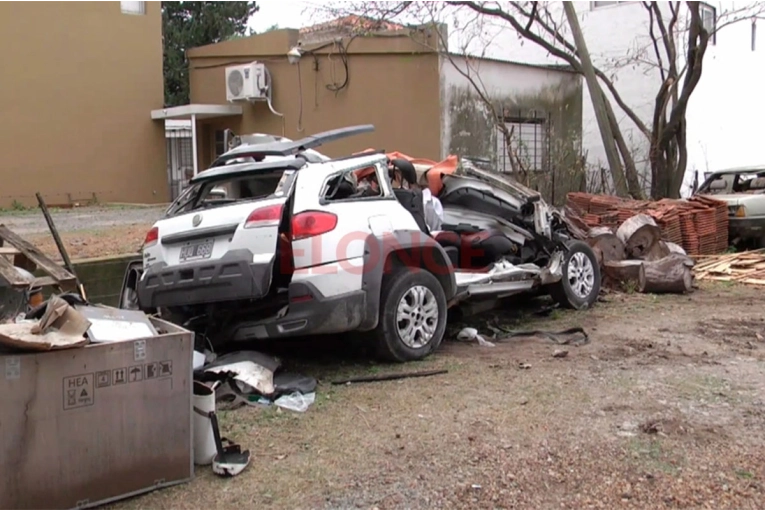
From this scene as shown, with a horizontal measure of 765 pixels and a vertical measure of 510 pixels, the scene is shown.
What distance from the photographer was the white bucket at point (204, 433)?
4047 mm

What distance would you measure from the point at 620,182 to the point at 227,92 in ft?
28.9

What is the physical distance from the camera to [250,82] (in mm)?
16000

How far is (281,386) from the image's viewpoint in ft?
17.6

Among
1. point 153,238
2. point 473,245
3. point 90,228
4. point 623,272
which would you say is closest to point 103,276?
point 153,238

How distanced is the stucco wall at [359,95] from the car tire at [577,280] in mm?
5865

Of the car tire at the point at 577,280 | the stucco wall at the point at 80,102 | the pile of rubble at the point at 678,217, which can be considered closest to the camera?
the car tire at the point at 577,280

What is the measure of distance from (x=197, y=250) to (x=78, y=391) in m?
2.24

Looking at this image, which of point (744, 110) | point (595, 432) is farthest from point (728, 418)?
point (744, 110)

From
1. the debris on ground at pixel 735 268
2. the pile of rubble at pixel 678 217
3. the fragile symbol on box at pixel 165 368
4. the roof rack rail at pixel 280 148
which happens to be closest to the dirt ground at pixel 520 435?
the fragile symbol on box at pixel 165 368

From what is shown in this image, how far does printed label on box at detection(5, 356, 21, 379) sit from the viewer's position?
3.32 meters

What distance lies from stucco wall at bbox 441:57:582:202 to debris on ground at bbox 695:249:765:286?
4032 millimetres

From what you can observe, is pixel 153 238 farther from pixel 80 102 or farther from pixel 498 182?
pixel 80 102

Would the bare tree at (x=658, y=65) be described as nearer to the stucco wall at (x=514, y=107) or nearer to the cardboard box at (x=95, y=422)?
the stucco wall at (x=514, y=107)

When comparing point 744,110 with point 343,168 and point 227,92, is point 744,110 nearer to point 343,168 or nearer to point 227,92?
point 227,92
